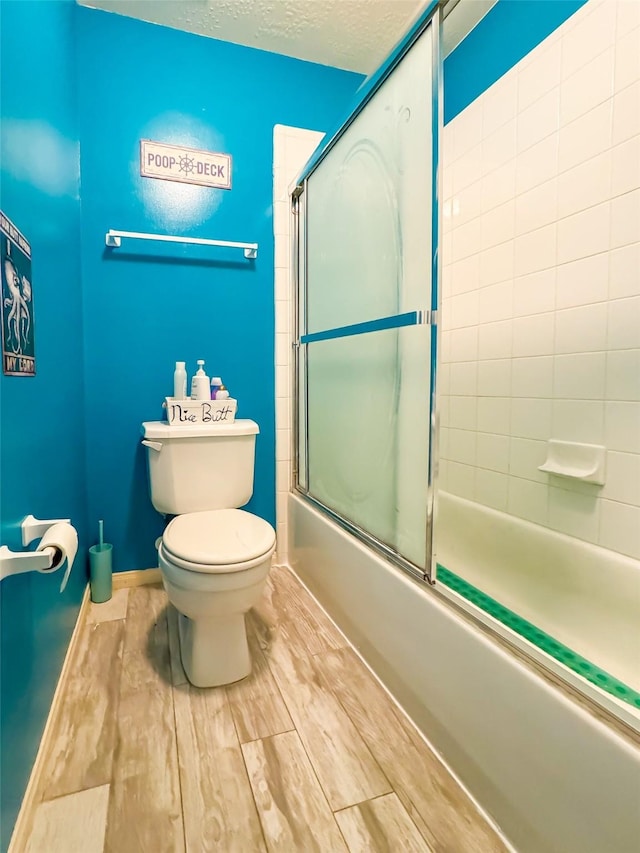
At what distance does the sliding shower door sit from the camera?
1.17m

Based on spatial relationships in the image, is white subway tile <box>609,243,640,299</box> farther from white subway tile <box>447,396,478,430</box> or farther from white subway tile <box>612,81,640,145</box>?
white subway tile <box>447,396,478,430</box>

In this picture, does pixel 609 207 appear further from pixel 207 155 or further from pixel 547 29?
pixel 207 155

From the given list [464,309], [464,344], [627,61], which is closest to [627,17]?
[627,61]

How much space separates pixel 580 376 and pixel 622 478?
348 mm

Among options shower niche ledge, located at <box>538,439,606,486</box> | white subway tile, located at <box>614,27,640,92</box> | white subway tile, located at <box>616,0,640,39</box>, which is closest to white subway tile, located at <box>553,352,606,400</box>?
shower niche ledge, located at <box>538,439,606,486</box>

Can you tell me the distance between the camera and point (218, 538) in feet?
4.50

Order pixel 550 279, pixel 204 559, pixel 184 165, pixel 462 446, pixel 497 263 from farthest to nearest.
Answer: pixel 462 446, pixel 184 165, pixel 497 263, pixel 550 279, pixel 204 559

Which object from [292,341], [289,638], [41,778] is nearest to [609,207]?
[292,341]

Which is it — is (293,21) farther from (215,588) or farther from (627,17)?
(215,588)

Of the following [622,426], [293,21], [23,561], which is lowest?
[23,561]

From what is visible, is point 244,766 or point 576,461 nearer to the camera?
point 244,766

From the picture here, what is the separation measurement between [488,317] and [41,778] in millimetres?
2005

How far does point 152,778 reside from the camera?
3.34 feet

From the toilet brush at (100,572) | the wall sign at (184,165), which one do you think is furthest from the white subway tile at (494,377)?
the toilet brush at (100,572)
